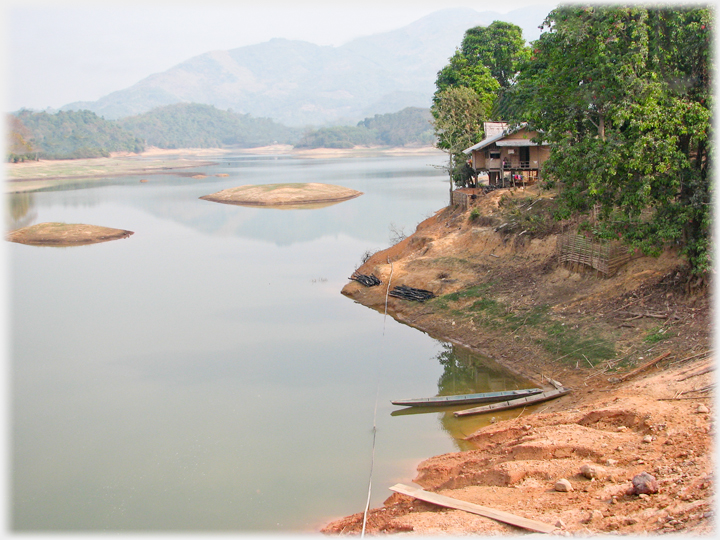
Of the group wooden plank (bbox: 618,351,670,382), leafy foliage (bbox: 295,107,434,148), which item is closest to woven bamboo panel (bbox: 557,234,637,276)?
wooden plank (bbox: 618,351,670,382)

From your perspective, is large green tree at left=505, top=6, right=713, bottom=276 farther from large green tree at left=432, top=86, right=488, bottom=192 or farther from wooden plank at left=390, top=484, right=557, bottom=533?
large green tree at left=432, top=86, right=488, bottom=192

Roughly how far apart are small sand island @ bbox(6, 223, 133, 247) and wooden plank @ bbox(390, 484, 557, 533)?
1542 inches

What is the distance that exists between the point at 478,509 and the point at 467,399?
5920mm

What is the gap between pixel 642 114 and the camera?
608 inches

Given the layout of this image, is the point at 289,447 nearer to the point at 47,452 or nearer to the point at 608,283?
the point at 47,452

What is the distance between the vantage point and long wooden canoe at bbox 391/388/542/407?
15.8m

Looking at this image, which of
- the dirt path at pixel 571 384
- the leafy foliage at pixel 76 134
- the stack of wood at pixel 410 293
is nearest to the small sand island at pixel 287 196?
the stack of wood at pixel 410 293

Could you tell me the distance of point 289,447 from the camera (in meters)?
14.7

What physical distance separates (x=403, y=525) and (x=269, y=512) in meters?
3.27

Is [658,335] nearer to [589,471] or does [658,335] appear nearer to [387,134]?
[589,471]

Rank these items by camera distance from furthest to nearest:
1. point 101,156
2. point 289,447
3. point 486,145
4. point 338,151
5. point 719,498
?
1. point 338,151
2. point 101,156
3. point 486,145
4. point 289,447
5. point 719,498

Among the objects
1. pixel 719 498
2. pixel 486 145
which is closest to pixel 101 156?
pixel 486 145

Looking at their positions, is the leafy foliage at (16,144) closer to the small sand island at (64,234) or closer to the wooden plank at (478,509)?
the small sand island at (64,234)

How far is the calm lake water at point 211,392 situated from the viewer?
1277 cm
